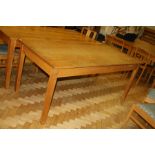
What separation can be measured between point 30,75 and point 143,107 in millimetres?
1925

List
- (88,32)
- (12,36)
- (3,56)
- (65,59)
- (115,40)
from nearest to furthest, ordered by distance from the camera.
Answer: (65,59) → (12,36) → (3,56) → (88,32) → (115,40)

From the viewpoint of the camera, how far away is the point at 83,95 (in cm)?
330

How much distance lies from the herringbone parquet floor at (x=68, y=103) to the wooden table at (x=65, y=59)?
21cm

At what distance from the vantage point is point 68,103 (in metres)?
2.97

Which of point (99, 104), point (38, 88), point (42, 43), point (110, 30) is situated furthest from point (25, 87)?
point (110, 30)

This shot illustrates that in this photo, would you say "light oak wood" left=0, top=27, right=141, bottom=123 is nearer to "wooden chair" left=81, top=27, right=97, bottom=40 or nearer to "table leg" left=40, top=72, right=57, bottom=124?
"table leg" left=40, top=72, right=57, bottom=124

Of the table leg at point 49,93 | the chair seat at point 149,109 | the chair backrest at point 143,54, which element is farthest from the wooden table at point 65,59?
the chair backrest at point 143,54

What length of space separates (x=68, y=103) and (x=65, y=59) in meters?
0.89

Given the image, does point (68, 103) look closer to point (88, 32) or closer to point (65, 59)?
point (65, 59)

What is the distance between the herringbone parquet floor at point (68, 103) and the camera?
2.46m

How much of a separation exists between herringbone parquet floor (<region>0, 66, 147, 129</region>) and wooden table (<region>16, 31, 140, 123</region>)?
0.21 metres

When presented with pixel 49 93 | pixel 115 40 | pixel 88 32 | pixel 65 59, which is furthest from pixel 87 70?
pixel 115 40
